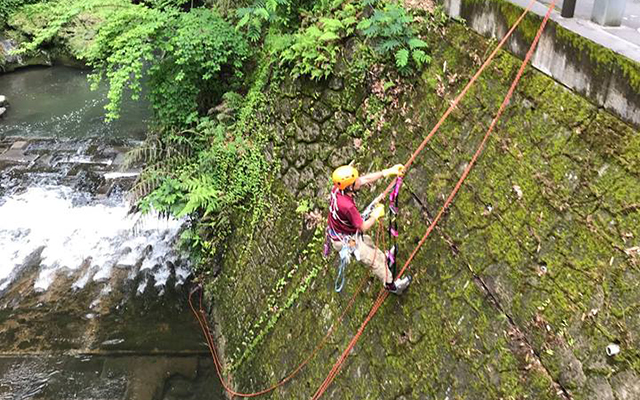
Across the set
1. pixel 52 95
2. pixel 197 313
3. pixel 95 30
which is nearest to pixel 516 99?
pixel 197 313

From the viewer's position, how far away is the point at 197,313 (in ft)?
29.0

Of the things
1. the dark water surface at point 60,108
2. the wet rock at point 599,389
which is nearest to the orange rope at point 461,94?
the wet rock at point 599,389

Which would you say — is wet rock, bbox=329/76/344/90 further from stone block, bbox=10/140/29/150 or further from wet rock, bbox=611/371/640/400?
stone block, bbox=10/140/29/150

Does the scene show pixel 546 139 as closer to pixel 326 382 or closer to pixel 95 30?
pixel 326 382

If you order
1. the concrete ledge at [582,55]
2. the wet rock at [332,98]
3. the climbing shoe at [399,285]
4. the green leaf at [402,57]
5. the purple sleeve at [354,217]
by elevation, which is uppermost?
the concrete ledge at [582,55]

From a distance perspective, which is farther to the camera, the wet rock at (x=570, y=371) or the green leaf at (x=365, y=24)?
the green leaf at (x=365, y=24)

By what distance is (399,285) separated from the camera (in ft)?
16.2

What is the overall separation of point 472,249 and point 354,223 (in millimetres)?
1108

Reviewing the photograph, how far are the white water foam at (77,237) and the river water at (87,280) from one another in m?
0.02

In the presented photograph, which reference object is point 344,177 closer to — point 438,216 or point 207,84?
point 438,216

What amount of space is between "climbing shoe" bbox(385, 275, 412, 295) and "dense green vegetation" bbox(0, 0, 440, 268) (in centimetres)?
324

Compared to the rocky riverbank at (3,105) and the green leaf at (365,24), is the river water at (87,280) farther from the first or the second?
the green leaf at (365,24)

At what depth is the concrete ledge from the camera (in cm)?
344

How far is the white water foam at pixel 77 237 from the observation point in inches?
385
